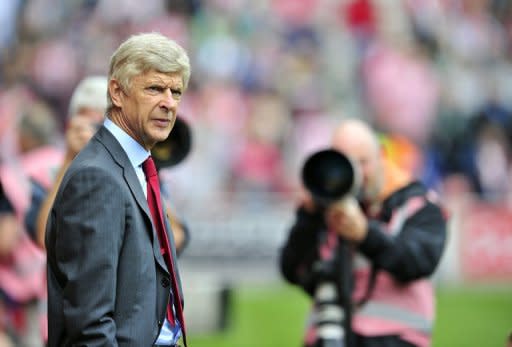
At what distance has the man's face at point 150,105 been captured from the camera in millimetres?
3596

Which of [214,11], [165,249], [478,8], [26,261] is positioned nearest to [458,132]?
[478,8]

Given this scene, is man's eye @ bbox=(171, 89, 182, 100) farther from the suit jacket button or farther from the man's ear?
the suit jacket button

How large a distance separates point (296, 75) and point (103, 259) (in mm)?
13515

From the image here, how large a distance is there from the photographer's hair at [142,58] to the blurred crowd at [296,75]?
11.0m

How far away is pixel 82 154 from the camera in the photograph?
11.8ft

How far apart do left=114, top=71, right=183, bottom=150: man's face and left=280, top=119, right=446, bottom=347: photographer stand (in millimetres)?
1834

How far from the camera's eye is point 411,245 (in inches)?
217

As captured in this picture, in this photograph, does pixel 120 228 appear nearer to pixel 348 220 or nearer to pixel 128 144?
pixel 128 144

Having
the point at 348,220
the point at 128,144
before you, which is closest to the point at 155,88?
the point at 128,144

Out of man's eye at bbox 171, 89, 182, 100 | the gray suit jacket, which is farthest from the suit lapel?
man's eye at bbox 171, 89, 182, 100

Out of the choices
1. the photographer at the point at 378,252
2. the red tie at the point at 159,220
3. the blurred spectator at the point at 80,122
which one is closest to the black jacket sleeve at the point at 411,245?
the photographer at the point at 378,252

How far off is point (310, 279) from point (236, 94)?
10899mm

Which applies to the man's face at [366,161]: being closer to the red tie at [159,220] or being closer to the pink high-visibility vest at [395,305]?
the pink high-visibility vest at [395,305]

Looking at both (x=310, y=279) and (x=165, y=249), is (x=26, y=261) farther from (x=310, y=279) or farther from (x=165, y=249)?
(x=165, y=249)
